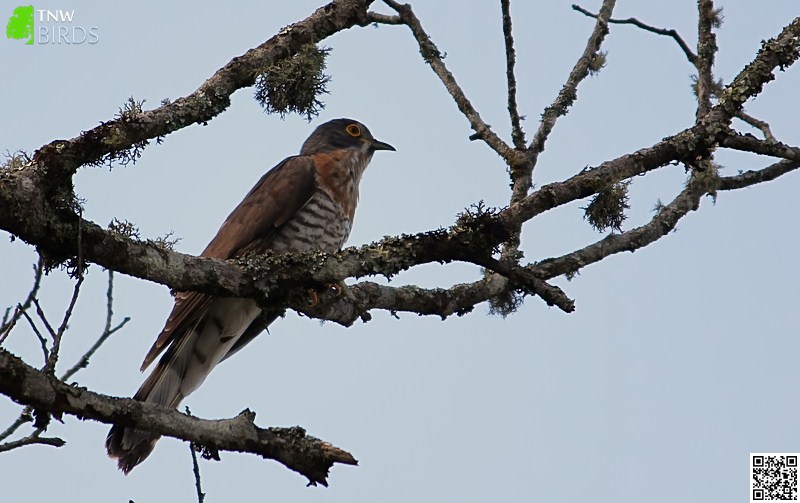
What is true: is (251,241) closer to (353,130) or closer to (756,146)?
(353,130)

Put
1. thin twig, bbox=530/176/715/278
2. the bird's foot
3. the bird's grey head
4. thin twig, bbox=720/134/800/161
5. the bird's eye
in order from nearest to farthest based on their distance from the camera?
1. thin twig, bbox=720/134/800/161
2. the bird's foot
3. thin twig, bbox=530/176/715/278
4. the bird's grey head
5. the bird's eye

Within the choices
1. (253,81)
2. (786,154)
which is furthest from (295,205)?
(786,154)

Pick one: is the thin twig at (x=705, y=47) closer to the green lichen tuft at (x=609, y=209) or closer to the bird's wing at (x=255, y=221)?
the green lichen tuft at (x=609, y=209)

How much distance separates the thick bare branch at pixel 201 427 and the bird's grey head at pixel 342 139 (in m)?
3.68

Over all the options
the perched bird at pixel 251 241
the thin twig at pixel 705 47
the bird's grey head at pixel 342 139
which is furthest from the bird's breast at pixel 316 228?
the thin twig at pixel 705 47

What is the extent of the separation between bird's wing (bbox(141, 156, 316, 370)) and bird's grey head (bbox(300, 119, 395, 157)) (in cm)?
52

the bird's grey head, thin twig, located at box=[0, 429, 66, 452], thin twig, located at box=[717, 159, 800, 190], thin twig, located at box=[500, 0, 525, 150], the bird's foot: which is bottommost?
thin twig, located at box=[0, 429, 66, 452]

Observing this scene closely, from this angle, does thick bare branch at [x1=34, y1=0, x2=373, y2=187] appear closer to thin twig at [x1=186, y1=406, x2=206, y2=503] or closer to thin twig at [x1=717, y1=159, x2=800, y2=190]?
thin twig at [x1=186, y1=406, x2=206, y2=503]

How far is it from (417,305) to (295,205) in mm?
1340

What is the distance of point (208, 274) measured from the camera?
10.5 ft

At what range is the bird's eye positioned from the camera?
6.39 metres

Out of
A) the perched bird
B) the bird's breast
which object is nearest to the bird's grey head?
the perched bird

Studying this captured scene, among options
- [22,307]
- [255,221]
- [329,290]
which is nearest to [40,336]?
[22,307]

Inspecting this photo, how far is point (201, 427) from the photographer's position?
8.46 feet
